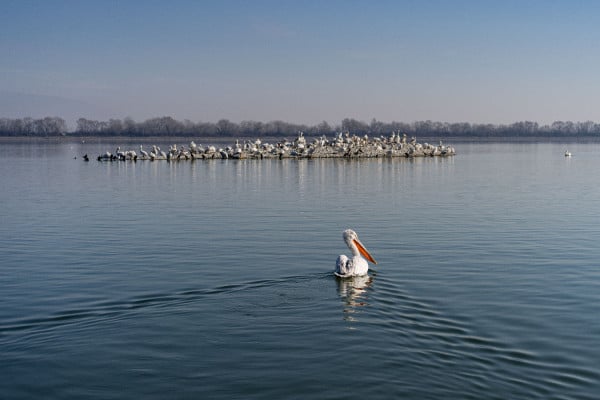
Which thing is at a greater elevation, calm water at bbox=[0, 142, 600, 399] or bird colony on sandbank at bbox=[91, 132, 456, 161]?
bird colony on sandbank at bbox=[91, 132, 456, 161]

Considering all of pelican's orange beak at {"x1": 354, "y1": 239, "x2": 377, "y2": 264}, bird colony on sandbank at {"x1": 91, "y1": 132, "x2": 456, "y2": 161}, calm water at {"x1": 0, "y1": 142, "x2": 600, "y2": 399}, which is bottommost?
calm water at {"x1": 0, "y1": 142, "x2": 600, "y2": 399}

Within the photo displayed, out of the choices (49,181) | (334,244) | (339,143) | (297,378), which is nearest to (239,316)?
(297,378)

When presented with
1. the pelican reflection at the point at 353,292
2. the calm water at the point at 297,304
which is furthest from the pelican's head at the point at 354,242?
the pelican reflection at the point at 353,292

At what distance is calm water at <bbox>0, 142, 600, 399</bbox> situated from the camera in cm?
714

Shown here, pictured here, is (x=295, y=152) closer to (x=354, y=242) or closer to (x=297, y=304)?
(x=354, y=242)

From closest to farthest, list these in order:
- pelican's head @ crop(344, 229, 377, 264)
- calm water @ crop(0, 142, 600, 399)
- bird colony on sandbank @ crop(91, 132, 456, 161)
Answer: calm water @ crop(0, 142, 600, 399), pelican's head @ crop(344, 229, 377, 264), bird colony on sandbank @ crop(91, 132, 456, 161)

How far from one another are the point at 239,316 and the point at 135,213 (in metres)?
12.1

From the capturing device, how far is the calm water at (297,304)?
7.14m

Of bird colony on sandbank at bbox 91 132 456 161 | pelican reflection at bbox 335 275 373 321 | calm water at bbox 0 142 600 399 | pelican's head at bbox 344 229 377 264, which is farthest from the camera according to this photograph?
bird colony on sandbank at bbox 91 132 456 161

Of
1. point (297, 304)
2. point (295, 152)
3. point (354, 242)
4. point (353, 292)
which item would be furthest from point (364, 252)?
point (295, 152)

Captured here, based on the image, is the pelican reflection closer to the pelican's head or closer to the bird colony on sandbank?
the pelican's head

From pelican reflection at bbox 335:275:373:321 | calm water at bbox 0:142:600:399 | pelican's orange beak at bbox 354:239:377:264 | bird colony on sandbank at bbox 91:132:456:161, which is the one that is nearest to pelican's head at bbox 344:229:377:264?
pelican's orange beak at bbox 354:239:377:264

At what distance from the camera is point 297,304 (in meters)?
9.89

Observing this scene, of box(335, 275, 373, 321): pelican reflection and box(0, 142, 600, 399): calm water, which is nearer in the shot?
box(0, 142, 600, 399): calm water
